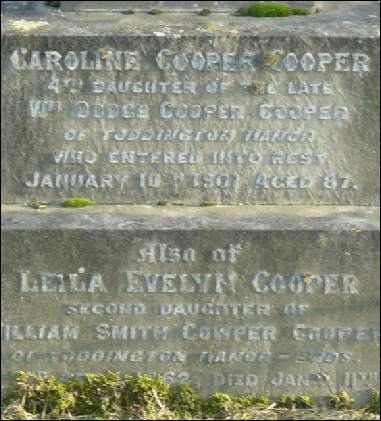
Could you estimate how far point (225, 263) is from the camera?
587 cm

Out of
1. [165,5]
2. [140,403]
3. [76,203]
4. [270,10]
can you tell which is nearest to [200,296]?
[140,403]

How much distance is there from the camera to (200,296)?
5.93 m

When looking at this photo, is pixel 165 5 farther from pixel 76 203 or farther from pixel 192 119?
pixel 76 203

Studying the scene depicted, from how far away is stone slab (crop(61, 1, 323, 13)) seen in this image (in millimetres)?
6691

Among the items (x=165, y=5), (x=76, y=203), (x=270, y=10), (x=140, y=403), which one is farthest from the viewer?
(x=165, y=5)

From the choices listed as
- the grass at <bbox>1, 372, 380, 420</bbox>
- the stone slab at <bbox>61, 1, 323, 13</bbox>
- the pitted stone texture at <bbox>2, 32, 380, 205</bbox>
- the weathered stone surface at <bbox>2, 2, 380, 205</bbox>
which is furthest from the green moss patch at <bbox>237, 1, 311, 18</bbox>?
the grass at <bbox>1, 372, 380, 420</bbox>

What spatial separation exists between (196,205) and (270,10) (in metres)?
1.42

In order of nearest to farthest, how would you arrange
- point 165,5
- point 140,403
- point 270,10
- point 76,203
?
1. point 140,403
2. point 76,203
3. point 270,10
4. point 165,5

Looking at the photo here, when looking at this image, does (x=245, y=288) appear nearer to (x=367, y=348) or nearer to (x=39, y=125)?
(x=367, y=348)

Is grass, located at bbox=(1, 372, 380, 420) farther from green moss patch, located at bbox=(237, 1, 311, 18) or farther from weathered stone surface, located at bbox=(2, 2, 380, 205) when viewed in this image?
green moss patch, located at bbox=(237, 1, 311, 18)

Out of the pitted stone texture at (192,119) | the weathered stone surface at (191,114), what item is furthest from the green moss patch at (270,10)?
the pitted stone texture at (192,119)

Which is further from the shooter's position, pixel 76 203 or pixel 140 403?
pixel 76 203

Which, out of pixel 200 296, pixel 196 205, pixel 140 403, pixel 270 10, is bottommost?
pixel 140 403

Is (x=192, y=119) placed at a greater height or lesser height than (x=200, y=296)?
greater
